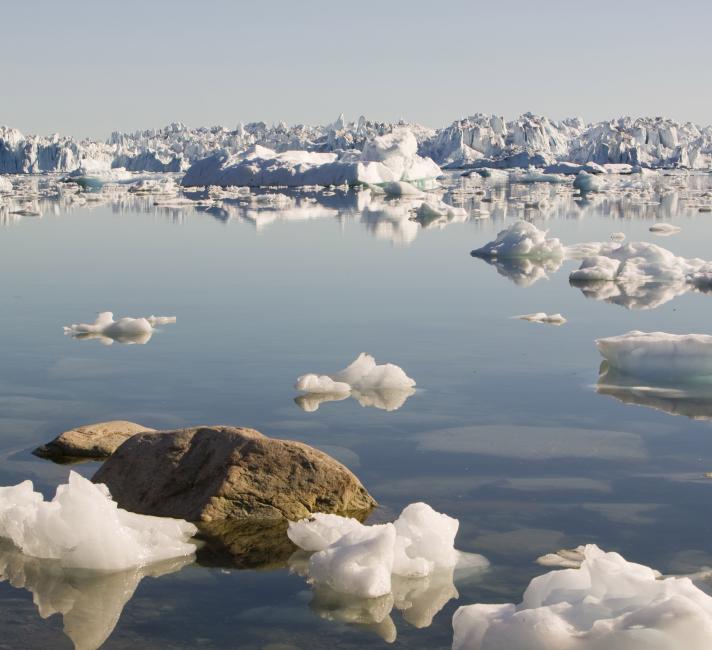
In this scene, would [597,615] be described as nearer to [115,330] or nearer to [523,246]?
[115,330]

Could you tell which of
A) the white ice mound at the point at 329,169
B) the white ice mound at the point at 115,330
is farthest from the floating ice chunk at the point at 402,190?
the white ice mound at the point at 115,330

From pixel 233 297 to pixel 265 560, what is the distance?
722cm

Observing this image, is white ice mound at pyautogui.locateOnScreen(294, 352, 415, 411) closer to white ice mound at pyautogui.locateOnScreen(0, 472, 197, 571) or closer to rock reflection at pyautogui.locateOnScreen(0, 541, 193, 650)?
white ice mound at pyautogui.locateOnScreen(0, 472, 197, 571)

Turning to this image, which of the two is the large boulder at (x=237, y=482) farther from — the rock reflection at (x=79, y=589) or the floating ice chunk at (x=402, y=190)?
the floating ice chunk at (x=402, y=190)

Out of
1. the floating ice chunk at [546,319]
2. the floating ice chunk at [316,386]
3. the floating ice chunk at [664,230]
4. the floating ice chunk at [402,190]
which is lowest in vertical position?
the floating ice chunk at [402,190]

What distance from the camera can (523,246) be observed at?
15.3m

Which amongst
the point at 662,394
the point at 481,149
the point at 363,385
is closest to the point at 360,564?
the point at 363,385

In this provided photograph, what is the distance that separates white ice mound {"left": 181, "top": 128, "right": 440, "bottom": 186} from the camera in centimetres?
4738

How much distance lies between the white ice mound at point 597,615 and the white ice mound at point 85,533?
4.43 feet

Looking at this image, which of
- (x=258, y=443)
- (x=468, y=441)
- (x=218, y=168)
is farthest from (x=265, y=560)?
(x=218, y=168)

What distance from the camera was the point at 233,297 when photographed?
11180 millimetres

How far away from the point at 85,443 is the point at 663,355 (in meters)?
3.67

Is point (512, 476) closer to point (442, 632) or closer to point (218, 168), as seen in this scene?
point (442, 632)

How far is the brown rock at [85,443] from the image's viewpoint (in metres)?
5.38
